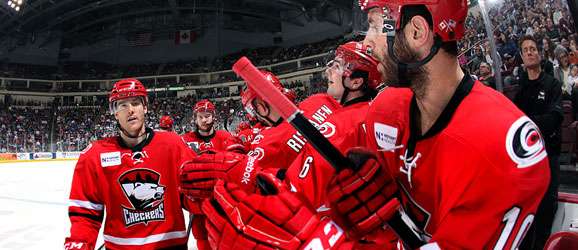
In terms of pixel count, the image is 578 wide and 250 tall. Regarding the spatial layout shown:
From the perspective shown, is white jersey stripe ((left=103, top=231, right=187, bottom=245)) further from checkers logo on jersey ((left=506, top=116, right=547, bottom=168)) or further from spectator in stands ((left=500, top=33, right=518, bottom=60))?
spectator in stands ((left=500, top=33, right=518, bottom=60))

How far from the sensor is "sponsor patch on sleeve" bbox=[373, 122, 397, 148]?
1.11 meters

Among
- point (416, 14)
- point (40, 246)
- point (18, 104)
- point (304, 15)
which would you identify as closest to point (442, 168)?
point (416, 14)

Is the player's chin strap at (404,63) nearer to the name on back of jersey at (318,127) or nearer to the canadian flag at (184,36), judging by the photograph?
the name on back of jersey at (318,127)

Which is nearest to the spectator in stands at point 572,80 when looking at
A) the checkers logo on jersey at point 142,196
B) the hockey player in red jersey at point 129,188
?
the hockey player in red jersey at point 129,188

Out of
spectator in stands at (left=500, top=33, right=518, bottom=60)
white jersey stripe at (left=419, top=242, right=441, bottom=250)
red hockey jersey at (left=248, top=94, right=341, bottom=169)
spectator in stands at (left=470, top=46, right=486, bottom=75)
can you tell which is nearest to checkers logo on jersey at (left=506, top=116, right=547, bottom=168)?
white jersey stripe at (left=419, top=242, right=441, bottom=250)

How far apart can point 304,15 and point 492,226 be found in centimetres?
2713

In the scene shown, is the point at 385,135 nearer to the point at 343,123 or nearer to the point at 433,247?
the point at 433,247

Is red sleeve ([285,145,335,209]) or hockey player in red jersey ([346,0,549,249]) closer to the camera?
hockey player in red jersey ([346,0,549,249])

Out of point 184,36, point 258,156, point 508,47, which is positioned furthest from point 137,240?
point 184,36

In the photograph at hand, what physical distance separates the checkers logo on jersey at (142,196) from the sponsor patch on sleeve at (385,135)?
1731 millimetres

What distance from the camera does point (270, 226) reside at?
0.76m

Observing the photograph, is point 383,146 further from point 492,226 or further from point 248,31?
point 248,31

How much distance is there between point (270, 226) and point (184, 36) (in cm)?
3170

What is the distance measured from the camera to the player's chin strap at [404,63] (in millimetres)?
965
